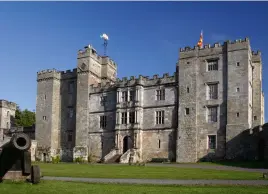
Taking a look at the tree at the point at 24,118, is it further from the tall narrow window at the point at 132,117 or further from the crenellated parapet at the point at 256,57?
the crenellated parapet at the point at 256,57

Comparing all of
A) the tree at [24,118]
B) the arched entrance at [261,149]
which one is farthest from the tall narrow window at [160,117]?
the tree at [24,118]

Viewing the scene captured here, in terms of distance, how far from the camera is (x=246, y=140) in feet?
146

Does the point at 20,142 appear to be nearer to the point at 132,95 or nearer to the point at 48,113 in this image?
the point at 132,95

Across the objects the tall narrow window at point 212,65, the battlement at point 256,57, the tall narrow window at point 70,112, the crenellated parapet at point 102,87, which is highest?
the battlement at point 256,57

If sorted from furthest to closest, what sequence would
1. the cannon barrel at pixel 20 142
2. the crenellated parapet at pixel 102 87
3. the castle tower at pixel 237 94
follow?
the crenellated parapet at pixel 102 87 < the castle tower at pixel 237 94 < the cannon barrel at pixel 20 142

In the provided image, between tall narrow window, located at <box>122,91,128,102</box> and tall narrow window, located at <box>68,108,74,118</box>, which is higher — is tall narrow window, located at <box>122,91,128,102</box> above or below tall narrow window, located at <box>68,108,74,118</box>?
above

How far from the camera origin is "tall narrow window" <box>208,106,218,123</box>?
47.5m

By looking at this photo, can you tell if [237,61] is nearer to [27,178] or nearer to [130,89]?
[130,89]

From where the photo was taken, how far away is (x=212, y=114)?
47.8m

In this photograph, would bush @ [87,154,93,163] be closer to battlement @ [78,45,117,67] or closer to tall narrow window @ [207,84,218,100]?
battlement @ [78,45,117,67]

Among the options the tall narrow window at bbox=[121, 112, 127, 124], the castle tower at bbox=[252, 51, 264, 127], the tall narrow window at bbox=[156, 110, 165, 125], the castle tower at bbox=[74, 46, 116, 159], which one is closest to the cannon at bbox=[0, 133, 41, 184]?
the tall narrow window at bbox=[156, 110, 165, 125]

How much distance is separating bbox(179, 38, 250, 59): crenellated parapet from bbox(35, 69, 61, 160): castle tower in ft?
69.7

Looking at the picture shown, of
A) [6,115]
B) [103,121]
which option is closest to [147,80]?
[103,121]

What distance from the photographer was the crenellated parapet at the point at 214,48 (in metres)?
47.0
